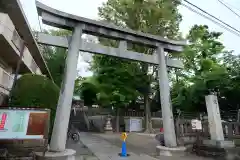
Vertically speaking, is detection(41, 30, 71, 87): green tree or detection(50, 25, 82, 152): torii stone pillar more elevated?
detection(41, 30, 71, 87): green tree

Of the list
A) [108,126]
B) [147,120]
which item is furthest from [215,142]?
[108,126]

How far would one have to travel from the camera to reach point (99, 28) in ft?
26.7

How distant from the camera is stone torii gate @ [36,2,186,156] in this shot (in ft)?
22.3

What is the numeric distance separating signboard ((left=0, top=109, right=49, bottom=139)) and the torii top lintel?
340 centimetres

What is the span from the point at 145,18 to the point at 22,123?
1486 cm

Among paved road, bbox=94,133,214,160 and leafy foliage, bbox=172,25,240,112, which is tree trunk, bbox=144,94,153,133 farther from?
paved road, bbox=94,133,214,160

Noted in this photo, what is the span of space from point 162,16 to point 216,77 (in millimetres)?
6503

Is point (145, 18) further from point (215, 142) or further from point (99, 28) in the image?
point (215, 142)

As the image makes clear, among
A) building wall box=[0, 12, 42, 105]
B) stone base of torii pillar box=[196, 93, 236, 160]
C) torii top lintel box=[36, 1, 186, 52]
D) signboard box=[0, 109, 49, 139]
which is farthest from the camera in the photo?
stone base of torii pillar box=[196, 93, 236, 160]

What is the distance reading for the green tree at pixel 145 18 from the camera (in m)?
17.1

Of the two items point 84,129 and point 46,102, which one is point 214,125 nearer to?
point 46,102

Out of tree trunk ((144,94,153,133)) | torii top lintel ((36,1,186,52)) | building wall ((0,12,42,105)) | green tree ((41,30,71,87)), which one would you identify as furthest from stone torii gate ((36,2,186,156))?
green tree ((41,30,71,87))

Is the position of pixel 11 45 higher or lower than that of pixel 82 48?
higher

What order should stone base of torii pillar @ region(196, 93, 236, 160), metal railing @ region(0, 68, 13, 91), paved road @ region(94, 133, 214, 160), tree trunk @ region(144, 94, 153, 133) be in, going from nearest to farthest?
paved road @ region(94, 133, 214, 160) → stone base of torii pillar @ region(196, 93, 236, 160) → metal railing @ region(0, 68, 13, 91) → tree trunk @ region(144, 94, 153, 133)
